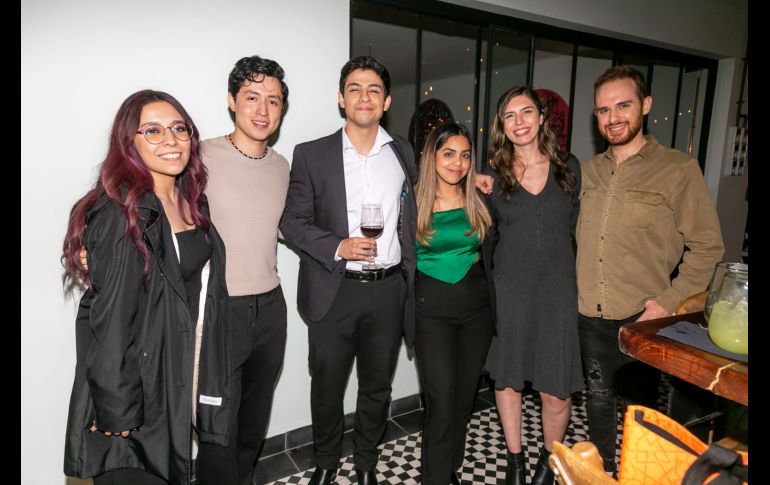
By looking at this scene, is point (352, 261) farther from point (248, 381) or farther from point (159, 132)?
point (159, 132)

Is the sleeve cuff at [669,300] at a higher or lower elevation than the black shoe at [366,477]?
higher

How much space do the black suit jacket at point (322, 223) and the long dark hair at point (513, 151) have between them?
1.61 feet

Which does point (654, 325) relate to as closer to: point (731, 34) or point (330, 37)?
point (330, 37)

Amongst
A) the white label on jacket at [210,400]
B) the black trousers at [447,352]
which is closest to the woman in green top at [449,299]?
the black trousers at [447,352]

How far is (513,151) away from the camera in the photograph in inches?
91.1

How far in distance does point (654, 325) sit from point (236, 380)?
1.64 meters

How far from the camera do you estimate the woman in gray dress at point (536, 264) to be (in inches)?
83.7

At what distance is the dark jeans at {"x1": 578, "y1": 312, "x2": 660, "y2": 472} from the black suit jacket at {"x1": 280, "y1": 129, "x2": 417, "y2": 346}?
89 cm

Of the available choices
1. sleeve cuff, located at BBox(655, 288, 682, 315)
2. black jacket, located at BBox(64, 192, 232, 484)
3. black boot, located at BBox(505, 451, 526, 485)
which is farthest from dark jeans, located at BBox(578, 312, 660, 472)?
black jacket, located at BBox(64, 192, 232, 484)

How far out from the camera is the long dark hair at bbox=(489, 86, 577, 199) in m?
2.20

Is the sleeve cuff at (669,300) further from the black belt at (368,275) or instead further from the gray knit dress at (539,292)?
the black belt at (368,275)

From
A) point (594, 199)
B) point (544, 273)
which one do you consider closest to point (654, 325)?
point (544, 273)

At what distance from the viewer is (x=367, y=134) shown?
7.26ft

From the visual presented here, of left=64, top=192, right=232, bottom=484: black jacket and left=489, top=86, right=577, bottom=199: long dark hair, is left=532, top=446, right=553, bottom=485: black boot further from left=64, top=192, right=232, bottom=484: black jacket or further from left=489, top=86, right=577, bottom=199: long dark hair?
left=64, top=192, right=232, bottom=484: black jacket
